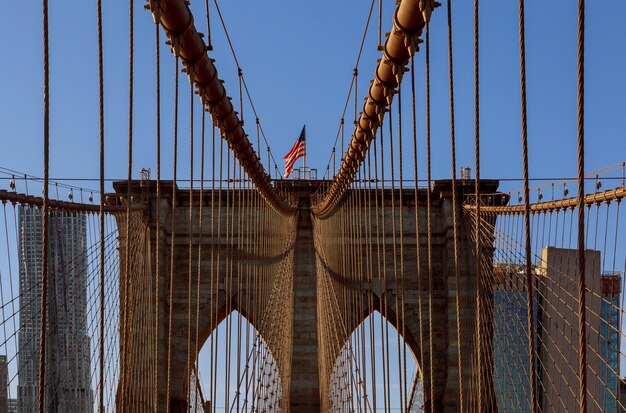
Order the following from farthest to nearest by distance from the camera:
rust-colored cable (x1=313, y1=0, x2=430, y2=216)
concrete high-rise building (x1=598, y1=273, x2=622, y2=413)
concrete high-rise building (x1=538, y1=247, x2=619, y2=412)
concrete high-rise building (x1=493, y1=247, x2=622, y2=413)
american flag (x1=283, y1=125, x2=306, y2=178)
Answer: american flag (x1=283, y1=125, x2=306, y2=178), concrete high-rise building (x1=538, y1=247, x2=619, y2=412), concrete high-rise building (x1=493, y1=247, x2=622, y2=413), concrete high-rise building (x1=598, y1=273, x2=622, y2=413), rust-colored cable (x1=313, y1=0, x2=430, y2=216)

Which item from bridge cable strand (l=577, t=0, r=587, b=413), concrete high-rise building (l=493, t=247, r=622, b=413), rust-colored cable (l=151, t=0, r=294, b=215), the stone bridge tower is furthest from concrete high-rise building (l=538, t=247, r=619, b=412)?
bridge cable strand (l=577, t=0, r=587, b=413)

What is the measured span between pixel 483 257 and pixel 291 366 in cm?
418

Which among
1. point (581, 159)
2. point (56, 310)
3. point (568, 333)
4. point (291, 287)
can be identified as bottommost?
point (568, 333)

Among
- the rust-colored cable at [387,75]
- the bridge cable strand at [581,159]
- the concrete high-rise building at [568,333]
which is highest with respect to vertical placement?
the rust-colored cable at [387,75]

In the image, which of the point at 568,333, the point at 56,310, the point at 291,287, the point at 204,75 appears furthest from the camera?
the point at 568,333

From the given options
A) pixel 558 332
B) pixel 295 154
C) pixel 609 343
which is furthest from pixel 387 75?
pixel 558 332

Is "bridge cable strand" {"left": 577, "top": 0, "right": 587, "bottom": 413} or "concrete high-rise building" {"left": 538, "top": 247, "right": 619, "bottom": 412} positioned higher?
"bridge cable strand" {"left": 577, "top": 0, "right": 587, "bottom": 413}

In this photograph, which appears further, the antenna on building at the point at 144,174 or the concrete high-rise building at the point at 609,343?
the antenna on building at the point at 144,174

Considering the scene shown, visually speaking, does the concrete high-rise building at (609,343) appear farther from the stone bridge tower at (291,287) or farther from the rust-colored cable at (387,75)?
the rust-colored cable at (387,75)

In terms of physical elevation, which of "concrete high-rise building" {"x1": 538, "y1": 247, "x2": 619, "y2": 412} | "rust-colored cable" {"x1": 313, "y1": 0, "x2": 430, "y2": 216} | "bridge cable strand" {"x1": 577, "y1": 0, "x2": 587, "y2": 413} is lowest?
"concrete high-rise building" {"x1": 538, "y1": 247, "x2": 619, "y2": 412}

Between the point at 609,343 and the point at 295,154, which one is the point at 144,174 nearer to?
the point at 295,154

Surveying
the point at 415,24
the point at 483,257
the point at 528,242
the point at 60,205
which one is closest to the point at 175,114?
the point at 415,24

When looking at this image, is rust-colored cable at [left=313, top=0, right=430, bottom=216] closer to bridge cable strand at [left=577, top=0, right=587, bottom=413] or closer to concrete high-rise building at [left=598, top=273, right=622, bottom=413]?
bridge cable strand at [left=577, top=0, right=587, bottom=413]

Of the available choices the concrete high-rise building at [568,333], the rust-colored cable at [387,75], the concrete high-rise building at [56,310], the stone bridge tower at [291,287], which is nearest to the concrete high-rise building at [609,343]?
the concrete high-rise building at [568,333]
